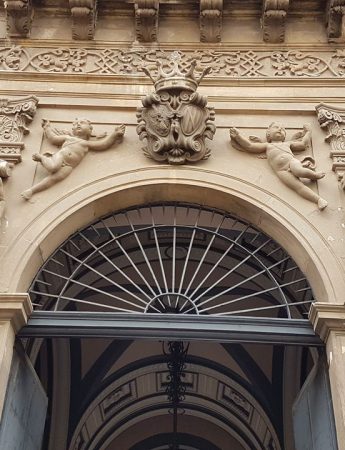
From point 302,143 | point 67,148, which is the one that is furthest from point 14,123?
point 302,143

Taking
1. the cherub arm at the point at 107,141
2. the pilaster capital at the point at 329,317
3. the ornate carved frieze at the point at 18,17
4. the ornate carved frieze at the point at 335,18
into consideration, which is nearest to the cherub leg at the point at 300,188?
the pilaster capital at the point at 329,317

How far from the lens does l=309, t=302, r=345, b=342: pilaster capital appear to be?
14.3ft

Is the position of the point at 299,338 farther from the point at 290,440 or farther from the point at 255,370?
the point at 255,370

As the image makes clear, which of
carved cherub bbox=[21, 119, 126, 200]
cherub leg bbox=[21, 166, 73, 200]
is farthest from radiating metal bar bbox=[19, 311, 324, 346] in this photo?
carved cherub bbox=[21, 119, 126, 200]

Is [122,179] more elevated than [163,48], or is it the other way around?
[163,48]

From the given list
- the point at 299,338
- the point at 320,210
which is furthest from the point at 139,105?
the point at 299,338

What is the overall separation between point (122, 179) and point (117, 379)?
5078 millimetres

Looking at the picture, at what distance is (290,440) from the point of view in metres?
7.93

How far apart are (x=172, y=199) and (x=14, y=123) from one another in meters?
1.61

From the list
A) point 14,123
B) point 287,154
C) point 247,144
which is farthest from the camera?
point 14,123

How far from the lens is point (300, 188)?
4.96m

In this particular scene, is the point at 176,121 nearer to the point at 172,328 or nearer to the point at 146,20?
the point at 146,20

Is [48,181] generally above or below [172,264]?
above

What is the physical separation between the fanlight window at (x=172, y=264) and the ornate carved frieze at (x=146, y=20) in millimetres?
1792
